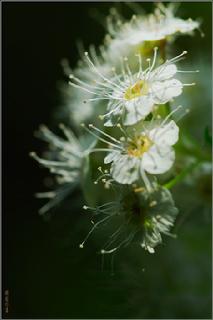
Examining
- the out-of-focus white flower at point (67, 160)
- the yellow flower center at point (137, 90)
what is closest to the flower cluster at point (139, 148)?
the yellow flower center at point (137, 90)

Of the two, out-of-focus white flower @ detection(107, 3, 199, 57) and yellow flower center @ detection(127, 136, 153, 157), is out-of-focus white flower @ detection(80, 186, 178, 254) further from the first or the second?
out-of-focus white flower @ detection(107, 3, 199, 57)

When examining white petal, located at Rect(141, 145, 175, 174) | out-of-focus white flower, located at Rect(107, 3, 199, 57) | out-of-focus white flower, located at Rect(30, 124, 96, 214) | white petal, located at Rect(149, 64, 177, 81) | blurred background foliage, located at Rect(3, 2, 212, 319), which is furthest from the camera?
blurred background foliage, located at Rect(3, 2, 212, 319)

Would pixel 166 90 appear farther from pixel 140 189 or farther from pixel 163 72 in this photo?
pixel 140 189

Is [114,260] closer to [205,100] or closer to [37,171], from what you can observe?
[205,100]

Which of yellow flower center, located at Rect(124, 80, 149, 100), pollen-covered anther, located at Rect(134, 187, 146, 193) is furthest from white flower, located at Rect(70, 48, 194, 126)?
pollen-covered anther, located at Rect(134, 187, 146, 193)

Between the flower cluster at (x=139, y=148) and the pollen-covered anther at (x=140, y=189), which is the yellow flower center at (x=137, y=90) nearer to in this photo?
the flower cluster at (x=139, y=148)

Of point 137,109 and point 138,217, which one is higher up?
point 137,109

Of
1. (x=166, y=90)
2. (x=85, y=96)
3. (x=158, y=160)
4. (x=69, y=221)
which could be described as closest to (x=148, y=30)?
(x=85, y=96)
